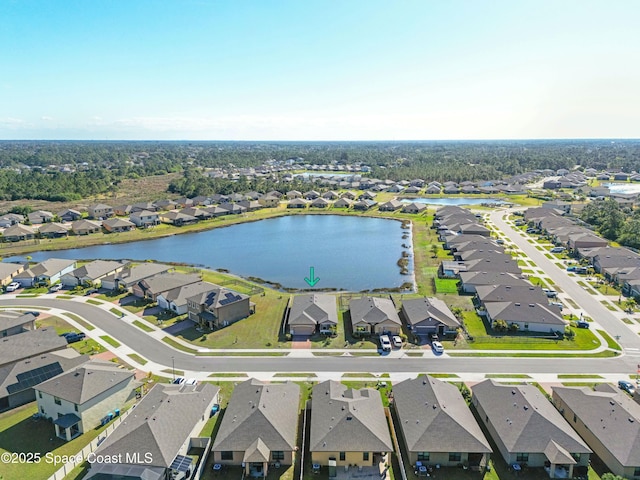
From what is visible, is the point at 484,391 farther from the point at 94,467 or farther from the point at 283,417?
the point at 94,467

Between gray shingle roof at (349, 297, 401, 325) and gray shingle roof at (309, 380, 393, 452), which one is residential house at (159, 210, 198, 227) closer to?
gray shingle roof at (349, 297, 401, 325)

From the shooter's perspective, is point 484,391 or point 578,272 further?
point 578,272

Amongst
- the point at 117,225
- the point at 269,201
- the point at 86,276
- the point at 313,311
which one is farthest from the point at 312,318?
the point at 269,201

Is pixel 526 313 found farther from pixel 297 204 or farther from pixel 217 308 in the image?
pixel 297 204

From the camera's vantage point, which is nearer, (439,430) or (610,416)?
(439,430)

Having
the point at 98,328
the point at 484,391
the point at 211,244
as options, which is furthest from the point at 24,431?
the point at 211,244

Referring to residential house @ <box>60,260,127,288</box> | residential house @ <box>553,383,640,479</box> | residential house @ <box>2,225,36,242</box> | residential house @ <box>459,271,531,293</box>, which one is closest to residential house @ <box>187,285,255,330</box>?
residential house @ <box>60,260,127,288</box>

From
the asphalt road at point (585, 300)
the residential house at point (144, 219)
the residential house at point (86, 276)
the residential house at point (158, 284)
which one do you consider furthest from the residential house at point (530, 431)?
the residential house at point (144, 219)

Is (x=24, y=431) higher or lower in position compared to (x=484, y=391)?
lower
